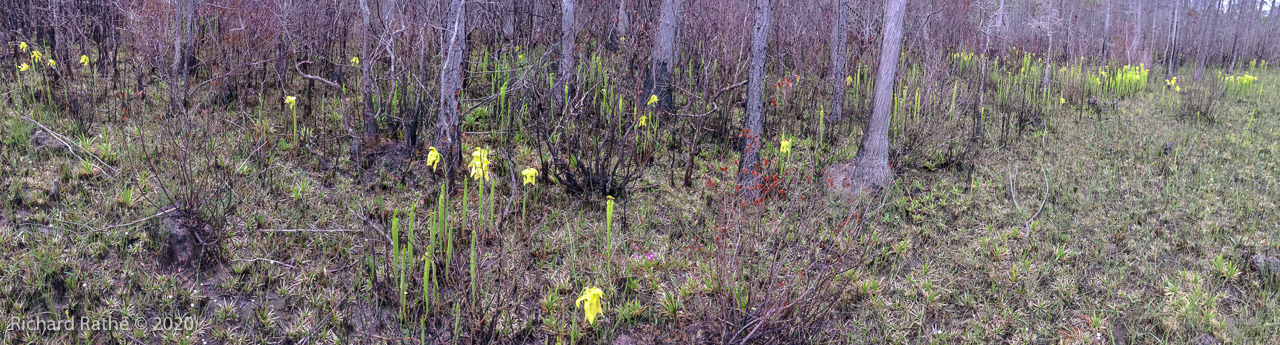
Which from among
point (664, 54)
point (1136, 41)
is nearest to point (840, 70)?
point (664, 54)

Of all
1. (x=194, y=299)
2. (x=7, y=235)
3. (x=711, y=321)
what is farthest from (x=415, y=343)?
(x=7, y=235)

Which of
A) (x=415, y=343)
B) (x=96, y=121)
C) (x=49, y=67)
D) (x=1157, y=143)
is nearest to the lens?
(x=415, y=343)

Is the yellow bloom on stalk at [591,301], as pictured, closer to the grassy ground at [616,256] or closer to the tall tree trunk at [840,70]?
the grassy ground at [616,256]

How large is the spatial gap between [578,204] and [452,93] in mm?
1076

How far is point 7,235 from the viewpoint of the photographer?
9.72 ft

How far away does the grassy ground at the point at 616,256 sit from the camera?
2732 mm

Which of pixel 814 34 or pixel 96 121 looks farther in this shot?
pixel 814 34

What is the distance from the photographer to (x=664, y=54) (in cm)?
593

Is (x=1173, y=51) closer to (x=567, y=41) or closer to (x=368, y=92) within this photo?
(x=567, y=41)

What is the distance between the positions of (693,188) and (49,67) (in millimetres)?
5087

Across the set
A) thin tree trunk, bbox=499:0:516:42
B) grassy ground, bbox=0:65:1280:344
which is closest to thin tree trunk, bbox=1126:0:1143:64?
grassy ground, bbox=0:65:1280:344

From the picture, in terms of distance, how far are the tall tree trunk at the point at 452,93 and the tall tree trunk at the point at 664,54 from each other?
1.95 m

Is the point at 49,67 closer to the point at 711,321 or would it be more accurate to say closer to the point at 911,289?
the point at 711,321

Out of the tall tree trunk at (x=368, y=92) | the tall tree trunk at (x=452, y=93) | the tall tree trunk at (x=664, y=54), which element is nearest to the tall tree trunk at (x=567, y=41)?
the tall tree trunk at (x=664, y=54)
